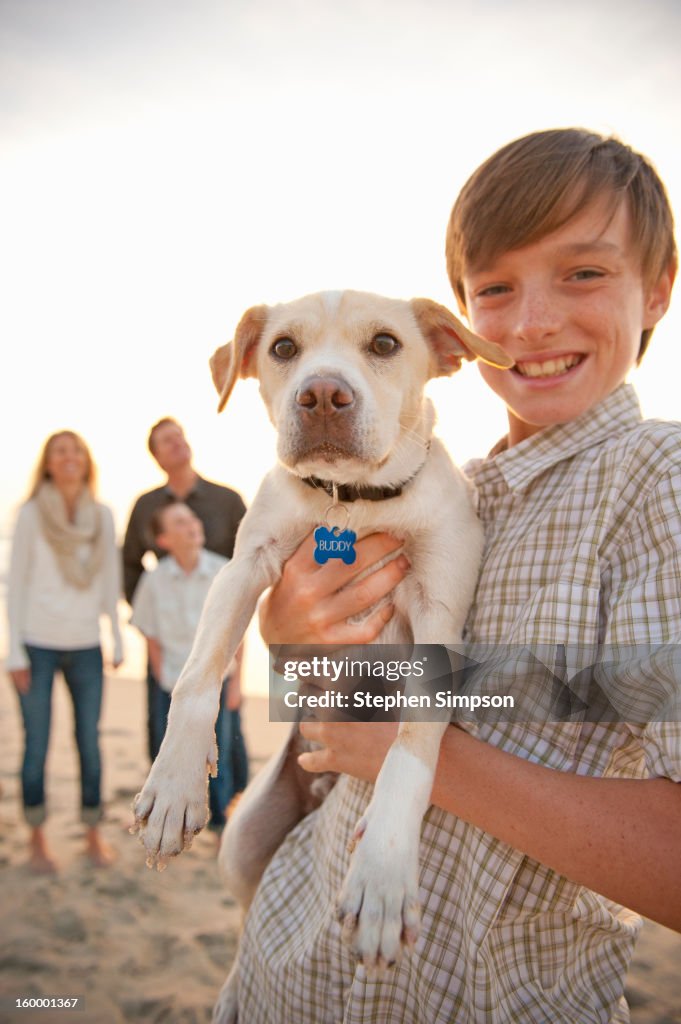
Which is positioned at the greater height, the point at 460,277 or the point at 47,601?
the point at 460,277

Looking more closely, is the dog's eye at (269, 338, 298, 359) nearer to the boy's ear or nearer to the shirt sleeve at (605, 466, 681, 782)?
the boy's ear

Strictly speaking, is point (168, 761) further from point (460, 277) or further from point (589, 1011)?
point (460, 277)

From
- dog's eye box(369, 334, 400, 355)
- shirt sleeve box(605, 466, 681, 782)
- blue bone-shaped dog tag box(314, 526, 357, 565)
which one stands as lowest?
shirt sleeve box(605, 466, 681, 782)

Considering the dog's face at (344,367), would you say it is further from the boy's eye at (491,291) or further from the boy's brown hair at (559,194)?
the boy's brown hair at (559,194)

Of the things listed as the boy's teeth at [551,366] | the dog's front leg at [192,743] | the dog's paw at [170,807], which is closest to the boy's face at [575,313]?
the boy's teeth at [551,366]

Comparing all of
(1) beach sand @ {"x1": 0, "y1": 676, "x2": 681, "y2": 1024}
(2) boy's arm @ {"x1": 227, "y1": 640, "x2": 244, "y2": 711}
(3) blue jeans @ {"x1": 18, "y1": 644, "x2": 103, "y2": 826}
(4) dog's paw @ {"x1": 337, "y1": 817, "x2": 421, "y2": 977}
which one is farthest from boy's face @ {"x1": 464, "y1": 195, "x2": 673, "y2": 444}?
(3) blue jeans @ {"x1": 18, "y1": 644, "x2": 103, "y2": 826}

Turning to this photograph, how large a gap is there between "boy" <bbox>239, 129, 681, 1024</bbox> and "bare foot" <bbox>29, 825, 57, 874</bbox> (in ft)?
10.9

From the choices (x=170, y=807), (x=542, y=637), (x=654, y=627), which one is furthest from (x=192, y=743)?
(x=654, y=627)

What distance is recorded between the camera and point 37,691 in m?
5.06

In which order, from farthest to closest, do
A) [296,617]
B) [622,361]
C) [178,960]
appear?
[178,960] → [296,617] → [622,361]

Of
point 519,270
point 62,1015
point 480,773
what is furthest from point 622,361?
point 62,1015

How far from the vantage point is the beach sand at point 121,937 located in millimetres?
3424

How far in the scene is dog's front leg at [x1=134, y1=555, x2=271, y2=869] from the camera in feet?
5.59

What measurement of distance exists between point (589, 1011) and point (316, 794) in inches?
41.0
